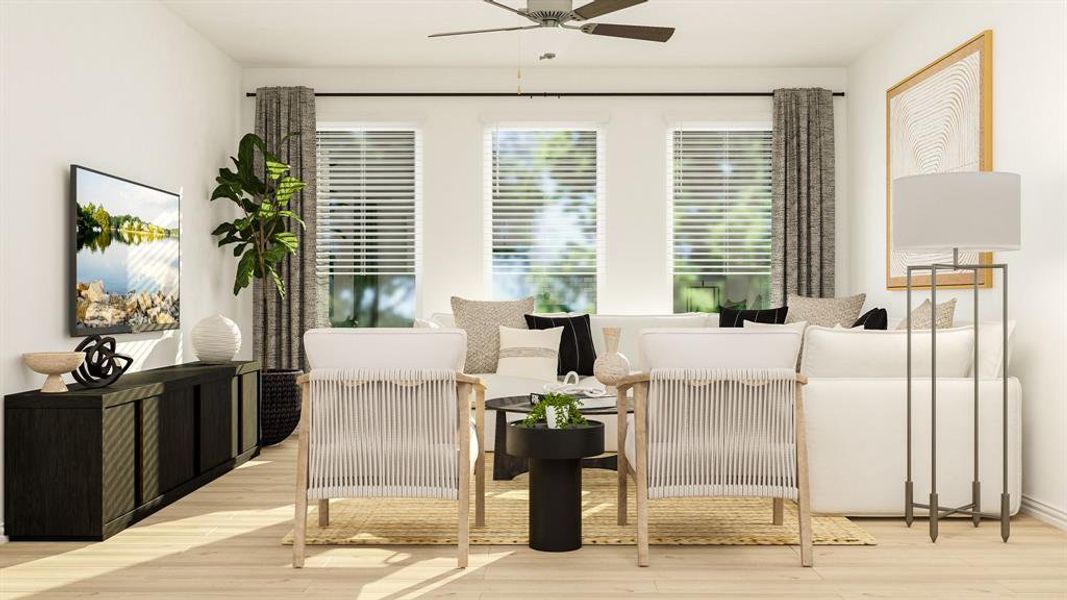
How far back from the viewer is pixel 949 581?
3080mm

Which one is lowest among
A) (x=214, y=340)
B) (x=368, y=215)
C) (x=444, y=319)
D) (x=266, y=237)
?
(x=214, y=340)

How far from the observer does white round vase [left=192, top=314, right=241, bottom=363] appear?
5305 mm

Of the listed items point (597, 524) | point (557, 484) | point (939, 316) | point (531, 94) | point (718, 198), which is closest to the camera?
point (557, 484)

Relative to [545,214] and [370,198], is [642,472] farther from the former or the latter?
[370,198]

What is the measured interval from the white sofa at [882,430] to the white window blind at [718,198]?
3.07m

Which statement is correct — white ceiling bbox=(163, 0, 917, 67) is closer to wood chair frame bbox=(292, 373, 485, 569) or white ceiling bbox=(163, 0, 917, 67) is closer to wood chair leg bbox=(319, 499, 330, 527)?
A: wood chair frame bbox=(292, 373, 485, 569)

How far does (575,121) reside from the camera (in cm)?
694

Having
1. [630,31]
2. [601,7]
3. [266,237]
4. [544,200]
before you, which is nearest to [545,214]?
[544,200]

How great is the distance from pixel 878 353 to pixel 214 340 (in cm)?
383

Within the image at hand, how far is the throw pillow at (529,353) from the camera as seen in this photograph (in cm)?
568

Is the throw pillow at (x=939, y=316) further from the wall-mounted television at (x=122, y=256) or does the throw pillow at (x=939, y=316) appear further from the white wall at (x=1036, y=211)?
the wall-mounted television at (x=122, y=256)

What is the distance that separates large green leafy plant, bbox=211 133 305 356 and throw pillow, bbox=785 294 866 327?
3595 millimetres

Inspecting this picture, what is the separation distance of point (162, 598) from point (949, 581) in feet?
9.06

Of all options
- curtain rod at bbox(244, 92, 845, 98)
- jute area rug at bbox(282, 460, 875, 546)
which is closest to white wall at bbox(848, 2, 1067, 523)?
jute area rug at bbox(282, 460, 875, 546)
